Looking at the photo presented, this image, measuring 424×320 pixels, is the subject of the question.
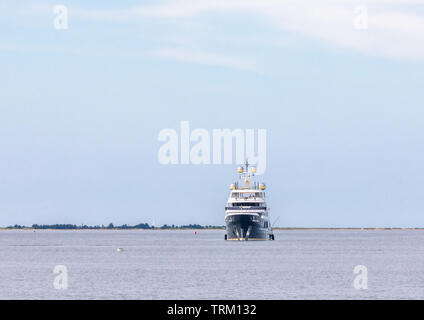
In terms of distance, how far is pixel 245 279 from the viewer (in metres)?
83.5

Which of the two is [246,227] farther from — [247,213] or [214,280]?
[214,280]

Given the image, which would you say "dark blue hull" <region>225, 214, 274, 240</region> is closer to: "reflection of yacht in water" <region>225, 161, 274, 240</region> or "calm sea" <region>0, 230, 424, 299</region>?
"reflection of yacht in water" <region>225, 161, 274, 240</region>

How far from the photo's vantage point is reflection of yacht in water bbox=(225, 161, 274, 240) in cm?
16512

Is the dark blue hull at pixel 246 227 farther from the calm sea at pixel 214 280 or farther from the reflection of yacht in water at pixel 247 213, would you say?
the calm sea at pixel 214 280

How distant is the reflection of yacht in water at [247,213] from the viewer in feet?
542

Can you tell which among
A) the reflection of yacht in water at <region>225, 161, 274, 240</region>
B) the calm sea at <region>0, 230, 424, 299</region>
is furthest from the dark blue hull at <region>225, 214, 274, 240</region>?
the calm sea at <region>0, 230, 424, 299</region>

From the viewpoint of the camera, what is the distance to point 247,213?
16412 centimetres

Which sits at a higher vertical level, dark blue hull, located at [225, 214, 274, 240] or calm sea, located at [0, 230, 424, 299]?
dark blue hull, located at [225, 214, 274, 240]

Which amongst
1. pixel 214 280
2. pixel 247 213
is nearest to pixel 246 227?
pixel 247 213

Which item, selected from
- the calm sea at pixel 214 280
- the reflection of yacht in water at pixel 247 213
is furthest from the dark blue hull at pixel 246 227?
the calm sea at pixel 214 280

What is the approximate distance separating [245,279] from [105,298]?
19.9 m
